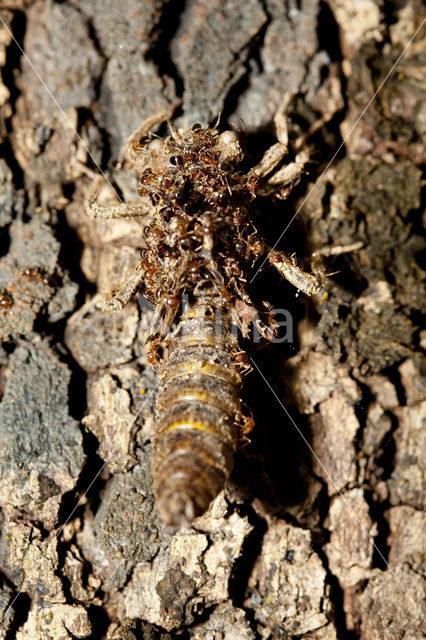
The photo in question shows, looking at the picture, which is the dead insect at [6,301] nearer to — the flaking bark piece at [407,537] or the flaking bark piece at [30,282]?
the flaking bark piece at [30,282]

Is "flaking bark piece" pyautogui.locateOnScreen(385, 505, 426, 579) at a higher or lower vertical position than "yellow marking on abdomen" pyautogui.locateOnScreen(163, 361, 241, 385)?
lower

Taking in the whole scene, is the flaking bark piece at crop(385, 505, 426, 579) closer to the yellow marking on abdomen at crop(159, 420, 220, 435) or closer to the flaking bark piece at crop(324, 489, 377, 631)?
the flaking bark piece at crop(324, 489, 377, 631)

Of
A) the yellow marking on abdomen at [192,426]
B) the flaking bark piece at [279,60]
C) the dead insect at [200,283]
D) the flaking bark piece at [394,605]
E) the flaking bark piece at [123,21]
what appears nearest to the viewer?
the yellow marking on abdomen at [192,426]

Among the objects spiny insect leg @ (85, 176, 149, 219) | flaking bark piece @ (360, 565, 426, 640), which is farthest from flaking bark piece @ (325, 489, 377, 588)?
spiny insect leg @ (85, 176, 149, 219)

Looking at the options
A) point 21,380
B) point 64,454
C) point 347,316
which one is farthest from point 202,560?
point 347,316

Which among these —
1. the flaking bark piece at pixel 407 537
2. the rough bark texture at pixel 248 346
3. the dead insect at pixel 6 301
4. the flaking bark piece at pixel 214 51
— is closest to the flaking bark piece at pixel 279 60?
the rough bark texture at pixel 248 346

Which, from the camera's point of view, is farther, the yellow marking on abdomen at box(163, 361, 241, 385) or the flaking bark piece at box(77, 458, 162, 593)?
the flaking bark piece at box(77, 458, 162, 593)
